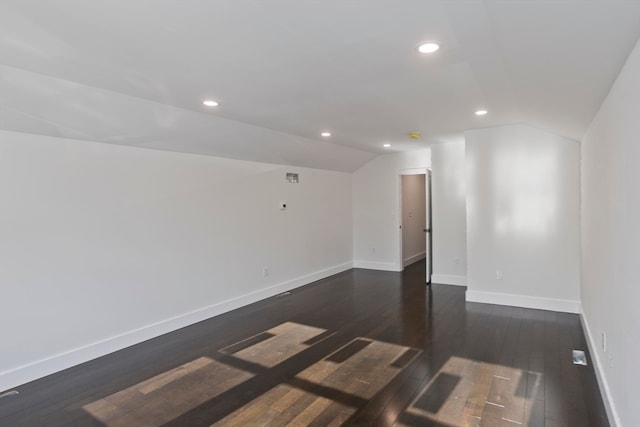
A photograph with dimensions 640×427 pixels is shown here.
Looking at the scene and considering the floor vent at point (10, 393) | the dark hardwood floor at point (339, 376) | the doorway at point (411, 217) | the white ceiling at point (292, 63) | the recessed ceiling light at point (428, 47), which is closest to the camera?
the white ceiling at point (292, 63)

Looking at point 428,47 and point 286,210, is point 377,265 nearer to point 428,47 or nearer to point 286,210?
point 286,210

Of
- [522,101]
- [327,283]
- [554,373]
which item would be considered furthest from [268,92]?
[327,283]

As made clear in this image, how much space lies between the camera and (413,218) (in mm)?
8461

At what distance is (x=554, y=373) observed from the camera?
118 inches

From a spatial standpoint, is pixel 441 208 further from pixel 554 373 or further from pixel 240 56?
pixel 240 56

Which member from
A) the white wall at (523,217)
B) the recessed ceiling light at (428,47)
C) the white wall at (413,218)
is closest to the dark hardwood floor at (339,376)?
the white wall at (523,217)

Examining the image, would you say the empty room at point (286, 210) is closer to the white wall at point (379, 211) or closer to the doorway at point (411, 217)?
the white wall at point (379, 211)

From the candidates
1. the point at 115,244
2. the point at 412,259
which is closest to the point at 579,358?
the point at 115,244

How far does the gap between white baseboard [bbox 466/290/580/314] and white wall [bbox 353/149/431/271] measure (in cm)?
243

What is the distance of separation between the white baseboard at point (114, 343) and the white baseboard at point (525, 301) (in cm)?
302

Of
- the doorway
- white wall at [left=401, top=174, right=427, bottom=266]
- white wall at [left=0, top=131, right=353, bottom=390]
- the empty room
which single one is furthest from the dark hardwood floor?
white wall at [left=401, top=174, right=427, bottom=266]

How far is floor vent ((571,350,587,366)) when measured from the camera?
3166mm

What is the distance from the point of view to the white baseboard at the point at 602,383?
2.22 meters

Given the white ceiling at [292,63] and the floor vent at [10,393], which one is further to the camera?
the floor vent at [10,393]
